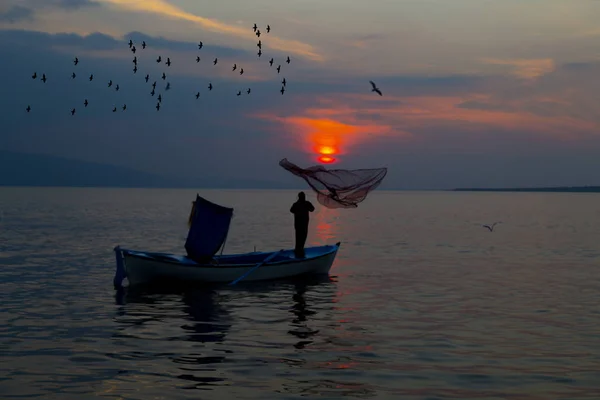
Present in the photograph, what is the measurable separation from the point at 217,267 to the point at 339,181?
605 cm

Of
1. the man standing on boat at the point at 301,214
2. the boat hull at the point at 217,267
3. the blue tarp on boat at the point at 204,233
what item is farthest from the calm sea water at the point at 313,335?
the man standing on boat at the point at 301,214

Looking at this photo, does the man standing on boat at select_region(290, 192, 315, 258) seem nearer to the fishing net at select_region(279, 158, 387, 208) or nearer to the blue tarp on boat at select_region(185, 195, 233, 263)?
the fishing net at select_region(279, 158, 387, 208)

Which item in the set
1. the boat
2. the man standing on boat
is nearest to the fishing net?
the man standing on boat

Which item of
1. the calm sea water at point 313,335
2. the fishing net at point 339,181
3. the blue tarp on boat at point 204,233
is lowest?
the calm sea water at point 313,335

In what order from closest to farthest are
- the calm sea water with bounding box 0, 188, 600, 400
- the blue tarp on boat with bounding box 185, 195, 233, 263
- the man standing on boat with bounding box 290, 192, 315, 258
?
the calm sea water with bounding box 0, 188, 600, 400 < the blue tarp on boat with bounding box 185, 195, 233, 263 < the man standing on boat with bounding box 290, 192, 315, 258

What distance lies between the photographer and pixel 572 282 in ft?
104

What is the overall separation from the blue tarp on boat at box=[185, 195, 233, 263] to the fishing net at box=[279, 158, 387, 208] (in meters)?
3.66

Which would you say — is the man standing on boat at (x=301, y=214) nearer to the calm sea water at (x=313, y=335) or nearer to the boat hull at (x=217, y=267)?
the boat hull at (x=217, y=267)

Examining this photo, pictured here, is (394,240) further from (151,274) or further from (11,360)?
(11,360)

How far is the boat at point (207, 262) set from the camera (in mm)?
28078

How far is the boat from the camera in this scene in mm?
28078

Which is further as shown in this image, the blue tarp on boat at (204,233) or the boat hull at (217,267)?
the blue tarp on boat at (204,233)

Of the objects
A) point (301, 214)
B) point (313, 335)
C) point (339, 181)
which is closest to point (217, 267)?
point (301, 214)

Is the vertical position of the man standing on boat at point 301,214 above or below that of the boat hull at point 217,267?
above
